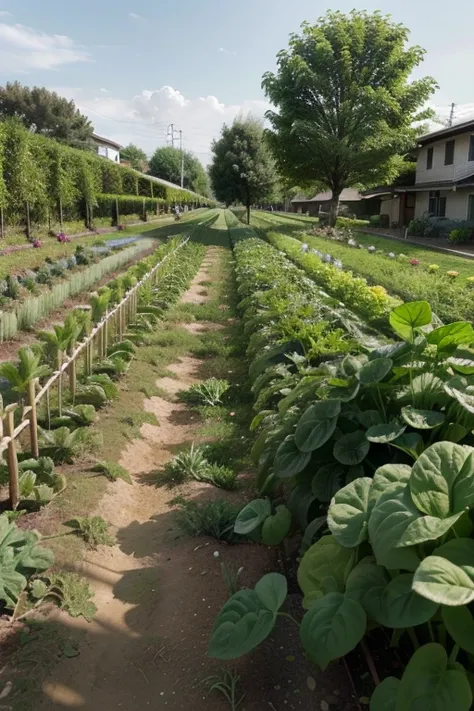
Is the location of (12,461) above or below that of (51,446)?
above

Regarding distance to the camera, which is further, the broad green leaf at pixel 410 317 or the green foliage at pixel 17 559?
the green foliage at pixel 17 559

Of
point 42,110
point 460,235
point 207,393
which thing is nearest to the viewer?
point 207,393

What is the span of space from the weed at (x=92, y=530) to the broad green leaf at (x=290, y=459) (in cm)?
144

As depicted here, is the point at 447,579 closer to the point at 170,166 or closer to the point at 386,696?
the point at 386,696

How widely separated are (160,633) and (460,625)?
1.72 metres

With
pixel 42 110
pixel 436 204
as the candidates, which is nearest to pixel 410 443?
pixel 436 204

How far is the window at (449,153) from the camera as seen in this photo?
2827cm

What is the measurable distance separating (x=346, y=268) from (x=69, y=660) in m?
13.5

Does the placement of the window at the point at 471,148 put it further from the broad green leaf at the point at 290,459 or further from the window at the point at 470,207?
the broad green leaf at the point at 290,459

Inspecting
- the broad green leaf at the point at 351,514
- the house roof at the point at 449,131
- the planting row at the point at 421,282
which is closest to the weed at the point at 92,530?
the broad green leaf at the point at 351,514

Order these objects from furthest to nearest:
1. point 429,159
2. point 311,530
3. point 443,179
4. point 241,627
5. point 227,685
Answer: point 429,159, point 443,179, point 311,530, point 227,685, point 241,627

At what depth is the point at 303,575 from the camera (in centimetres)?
224

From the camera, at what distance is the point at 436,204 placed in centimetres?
2923

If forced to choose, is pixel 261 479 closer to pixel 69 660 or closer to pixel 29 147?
pixel 69 660
